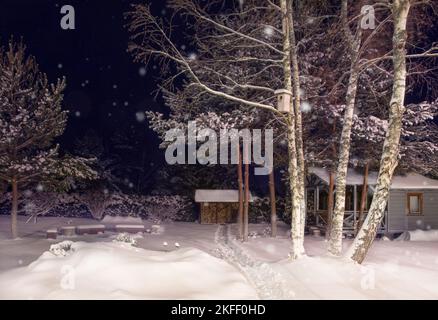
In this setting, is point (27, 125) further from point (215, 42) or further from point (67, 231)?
point (215, 42)

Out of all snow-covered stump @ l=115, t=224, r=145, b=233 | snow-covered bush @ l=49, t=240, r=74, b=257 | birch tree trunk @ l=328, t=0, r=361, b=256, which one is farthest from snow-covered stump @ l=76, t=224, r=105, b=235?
birch tree trunk @ l=328, t=0, r=361, b=256

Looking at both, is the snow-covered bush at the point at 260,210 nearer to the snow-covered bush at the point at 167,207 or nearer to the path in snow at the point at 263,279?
the snow-covered bush at the point at 167,207

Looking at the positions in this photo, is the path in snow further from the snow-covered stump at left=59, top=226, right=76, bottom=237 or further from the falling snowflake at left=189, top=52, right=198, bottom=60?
the snow-covered stump at left=59, top=226, right=76, bottom=237

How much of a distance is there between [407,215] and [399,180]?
2.26 m

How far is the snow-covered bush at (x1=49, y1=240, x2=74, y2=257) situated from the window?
20.2m

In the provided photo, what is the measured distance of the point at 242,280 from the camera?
28.7ft

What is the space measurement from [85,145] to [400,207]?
29137 millimetres

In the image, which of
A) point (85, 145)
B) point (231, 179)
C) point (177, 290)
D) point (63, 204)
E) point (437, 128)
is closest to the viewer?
point (177, 290)

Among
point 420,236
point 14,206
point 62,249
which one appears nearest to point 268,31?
point 62,249

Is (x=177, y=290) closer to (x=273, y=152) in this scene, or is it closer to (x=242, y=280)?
(x=242, y=280)

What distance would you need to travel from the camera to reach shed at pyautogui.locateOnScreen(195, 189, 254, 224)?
33344 millimetres

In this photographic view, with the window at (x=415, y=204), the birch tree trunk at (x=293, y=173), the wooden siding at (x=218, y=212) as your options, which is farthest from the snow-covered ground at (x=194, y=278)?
the wooden siding at (x=218, y=212)

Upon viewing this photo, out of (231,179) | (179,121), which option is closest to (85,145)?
(231,179)

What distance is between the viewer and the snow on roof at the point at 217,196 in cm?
3325
